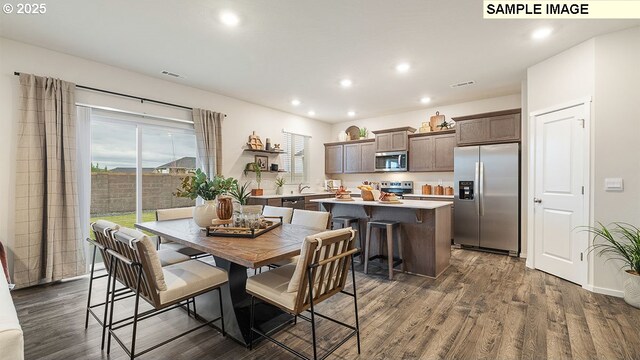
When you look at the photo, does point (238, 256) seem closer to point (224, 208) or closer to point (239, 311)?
point (239, 311)

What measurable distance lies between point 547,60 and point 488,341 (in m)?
3.48

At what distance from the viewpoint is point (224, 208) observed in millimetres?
2613

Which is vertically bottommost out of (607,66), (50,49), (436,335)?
(436,335)

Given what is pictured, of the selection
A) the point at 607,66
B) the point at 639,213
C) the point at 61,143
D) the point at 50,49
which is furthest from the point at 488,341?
the point at 50,49

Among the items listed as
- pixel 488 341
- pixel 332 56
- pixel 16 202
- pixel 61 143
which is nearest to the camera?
pixel 488 341

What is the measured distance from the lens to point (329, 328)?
2.28 metres

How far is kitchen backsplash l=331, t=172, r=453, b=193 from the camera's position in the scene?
18.7ft

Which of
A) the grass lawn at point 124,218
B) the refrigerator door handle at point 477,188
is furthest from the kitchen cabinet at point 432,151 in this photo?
the grass lawn at point 124,218

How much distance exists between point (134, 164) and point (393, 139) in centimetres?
482

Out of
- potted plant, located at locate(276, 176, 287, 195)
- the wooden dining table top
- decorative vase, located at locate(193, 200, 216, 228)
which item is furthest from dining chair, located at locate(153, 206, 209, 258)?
potted plant, located at locate(276, 176, 287, 195)

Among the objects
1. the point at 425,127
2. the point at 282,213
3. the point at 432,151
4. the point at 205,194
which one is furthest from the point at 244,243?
the point at 425,127

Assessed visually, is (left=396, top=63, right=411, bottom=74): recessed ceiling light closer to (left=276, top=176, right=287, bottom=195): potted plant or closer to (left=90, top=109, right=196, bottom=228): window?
(left=276, top=176, right=287, bottom=195): potted plant

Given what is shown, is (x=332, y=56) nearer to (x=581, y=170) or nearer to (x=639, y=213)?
(x=581, y=170)

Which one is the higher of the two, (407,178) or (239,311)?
(407,178)
